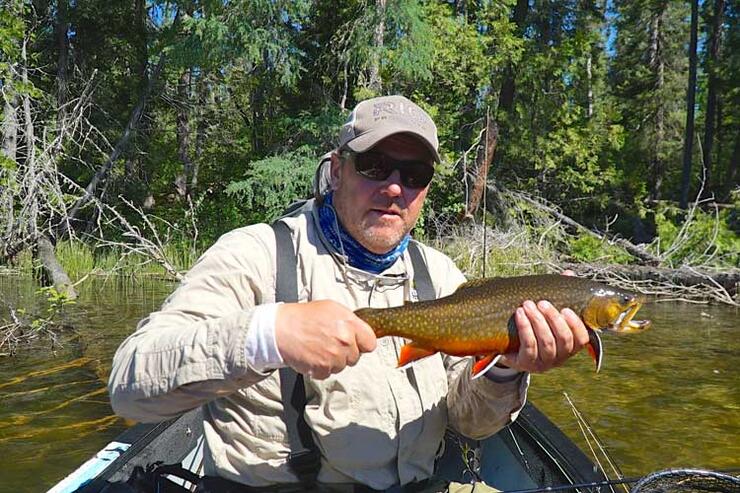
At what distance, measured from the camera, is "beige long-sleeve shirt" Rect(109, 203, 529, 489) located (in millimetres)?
2104

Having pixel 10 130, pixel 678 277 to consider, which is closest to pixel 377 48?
pixel 10 130

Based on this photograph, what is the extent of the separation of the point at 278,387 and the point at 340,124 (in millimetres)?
16802

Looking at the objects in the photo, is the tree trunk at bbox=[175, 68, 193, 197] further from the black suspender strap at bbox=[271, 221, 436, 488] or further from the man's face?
the black suspender strap at bbox=[271, 221, 436, 488]

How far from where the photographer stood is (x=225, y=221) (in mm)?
22688

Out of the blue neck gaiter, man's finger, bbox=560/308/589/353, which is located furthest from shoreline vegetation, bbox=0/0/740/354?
man's finger, bbox=560/308/589/353

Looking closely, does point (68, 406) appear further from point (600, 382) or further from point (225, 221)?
point (225, 221)

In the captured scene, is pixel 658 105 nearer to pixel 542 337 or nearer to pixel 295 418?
pixel 542 337

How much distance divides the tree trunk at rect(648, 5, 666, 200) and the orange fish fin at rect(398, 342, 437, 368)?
97.9 ft

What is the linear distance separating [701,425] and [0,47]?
10386 mm

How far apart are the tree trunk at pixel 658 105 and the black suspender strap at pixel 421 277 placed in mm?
29217

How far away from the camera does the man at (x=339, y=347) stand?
2031 millimetres

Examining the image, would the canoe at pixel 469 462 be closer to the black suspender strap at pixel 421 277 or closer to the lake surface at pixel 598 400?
the black suspender strap at pixel 421 277

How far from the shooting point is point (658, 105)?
30.2 meters

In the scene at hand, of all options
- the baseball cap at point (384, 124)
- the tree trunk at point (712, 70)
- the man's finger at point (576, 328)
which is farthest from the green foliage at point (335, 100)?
the man's finger at point (576, 328)
